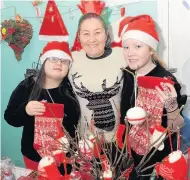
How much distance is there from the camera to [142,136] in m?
1.22

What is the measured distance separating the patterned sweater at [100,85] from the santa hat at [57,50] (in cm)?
4

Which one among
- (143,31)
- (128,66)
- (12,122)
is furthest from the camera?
(12,122)

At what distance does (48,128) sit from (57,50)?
1.00 feet

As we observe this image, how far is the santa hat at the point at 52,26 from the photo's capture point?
1395 mm

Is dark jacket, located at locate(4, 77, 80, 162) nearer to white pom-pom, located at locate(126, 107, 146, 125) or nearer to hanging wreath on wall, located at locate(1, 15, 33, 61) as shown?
hanging wreath on wall, located at locate(1, 15, 33, 61)

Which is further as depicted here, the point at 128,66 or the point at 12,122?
the point at 12,122

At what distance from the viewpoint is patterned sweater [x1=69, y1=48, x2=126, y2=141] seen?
1.30m

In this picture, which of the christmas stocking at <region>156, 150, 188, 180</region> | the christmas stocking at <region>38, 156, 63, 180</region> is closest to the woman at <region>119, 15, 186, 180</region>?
the christmas stocking at <region>156, 150, 188, 180</region>

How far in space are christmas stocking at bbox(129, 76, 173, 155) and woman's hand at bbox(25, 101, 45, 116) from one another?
36 centimetres

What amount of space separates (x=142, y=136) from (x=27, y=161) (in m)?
0.55

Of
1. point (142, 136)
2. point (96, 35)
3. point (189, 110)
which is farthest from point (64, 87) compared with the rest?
point (189, 110)

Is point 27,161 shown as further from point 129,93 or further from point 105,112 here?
point 129,93

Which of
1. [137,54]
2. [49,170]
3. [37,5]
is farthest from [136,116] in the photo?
[37,5]

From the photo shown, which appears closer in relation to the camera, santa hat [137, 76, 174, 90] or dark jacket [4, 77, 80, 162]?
santa hat [137, 76, 174, 90]
